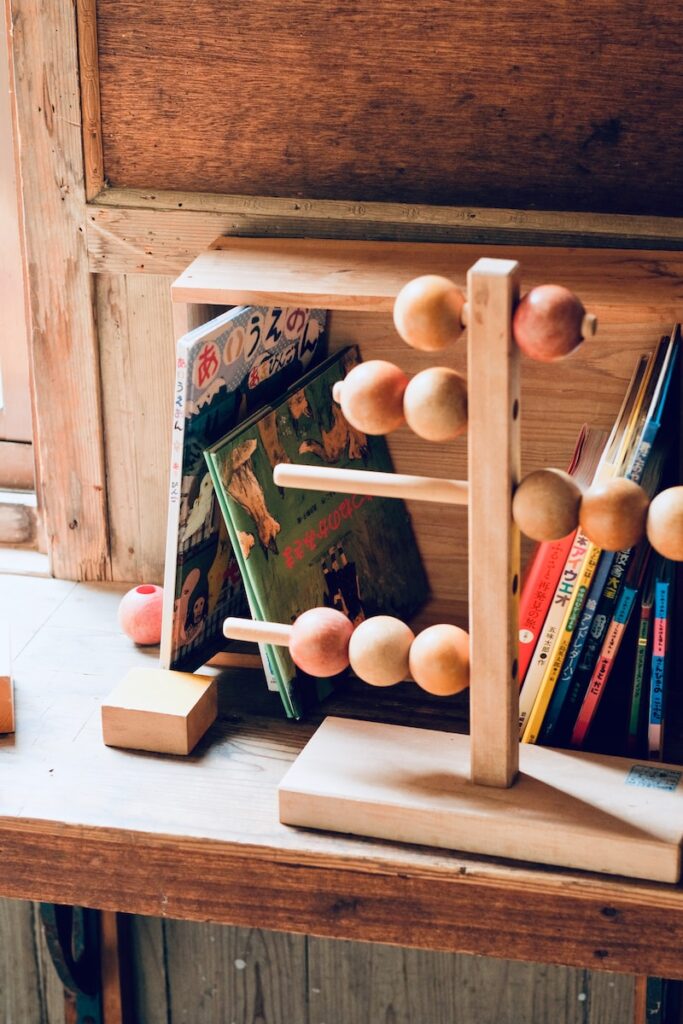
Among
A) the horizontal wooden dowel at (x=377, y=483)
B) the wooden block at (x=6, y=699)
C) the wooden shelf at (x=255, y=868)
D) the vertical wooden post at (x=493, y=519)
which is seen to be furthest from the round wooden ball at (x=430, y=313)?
the wooden block at (x=6, y=699)

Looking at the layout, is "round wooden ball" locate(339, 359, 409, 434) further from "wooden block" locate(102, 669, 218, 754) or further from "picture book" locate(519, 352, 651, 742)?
"wooden block" locate(102, 669, 218, 754)

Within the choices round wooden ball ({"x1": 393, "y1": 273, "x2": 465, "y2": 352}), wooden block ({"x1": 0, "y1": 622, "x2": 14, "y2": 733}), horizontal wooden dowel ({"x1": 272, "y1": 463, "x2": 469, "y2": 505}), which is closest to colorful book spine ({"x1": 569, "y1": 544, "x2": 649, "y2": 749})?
horizontal wooden dowel ({"x1": 272, "y1": 463, "x2": 469, "y2": 505})

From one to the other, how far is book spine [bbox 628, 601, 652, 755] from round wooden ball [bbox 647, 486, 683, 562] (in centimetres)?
20

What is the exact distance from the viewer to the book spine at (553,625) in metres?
1.22

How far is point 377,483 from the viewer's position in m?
1.10

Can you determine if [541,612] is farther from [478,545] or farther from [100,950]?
[100,950]

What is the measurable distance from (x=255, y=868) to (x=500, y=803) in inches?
9.0

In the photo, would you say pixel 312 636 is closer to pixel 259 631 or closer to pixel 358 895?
pixel 259 631

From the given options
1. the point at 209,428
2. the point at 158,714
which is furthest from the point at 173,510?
the point at 158,714

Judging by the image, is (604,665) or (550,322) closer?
(550,322)

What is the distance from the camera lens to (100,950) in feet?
5.47

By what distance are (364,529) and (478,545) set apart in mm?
391

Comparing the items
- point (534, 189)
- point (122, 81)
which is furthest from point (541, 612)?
point (122, 81)

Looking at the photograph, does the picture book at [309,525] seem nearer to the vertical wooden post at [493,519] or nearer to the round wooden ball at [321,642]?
the round wooden ball at [321,642]
